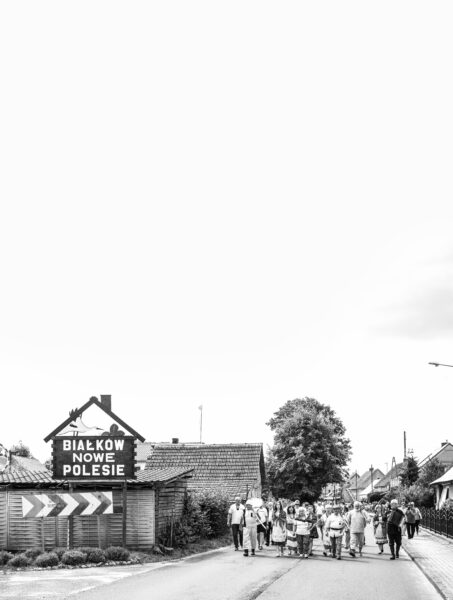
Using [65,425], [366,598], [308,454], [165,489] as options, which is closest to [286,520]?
[165,489]

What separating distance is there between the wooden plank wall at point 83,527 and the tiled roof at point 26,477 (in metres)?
0.33

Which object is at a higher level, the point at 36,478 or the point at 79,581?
the point at 36,478

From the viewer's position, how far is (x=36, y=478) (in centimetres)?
2414

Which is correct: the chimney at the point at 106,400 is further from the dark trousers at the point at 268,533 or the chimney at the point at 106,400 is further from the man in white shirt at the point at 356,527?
the man in white shirt at the point at 356,527

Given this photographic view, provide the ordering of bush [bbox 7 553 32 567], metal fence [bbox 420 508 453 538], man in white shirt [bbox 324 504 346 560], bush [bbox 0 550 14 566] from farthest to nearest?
metal fence [bbox 420 508 453 538] < man in white shirt [bbox 324 504 346 560] < bush [bbox 0 550 14 566] < bush [bbox 7 553 32 567]

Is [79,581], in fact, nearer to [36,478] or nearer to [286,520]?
[36,478]

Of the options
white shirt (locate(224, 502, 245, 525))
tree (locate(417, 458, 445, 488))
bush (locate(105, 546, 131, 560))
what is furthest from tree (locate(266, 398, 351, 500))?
A: bush (locate(105, 546, 131, 560))

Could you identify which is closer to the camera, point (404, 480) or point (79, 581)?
point (79, 581)

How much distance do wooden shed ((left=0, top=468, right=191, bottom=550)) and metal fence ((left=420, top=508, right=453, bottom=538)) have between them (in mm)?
16448

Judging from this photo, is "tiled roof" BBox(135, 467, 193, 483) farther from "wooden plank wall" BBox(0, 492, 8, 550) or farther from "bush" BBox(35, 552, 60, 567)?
"bush" BBox(35, 552, 60, 567)

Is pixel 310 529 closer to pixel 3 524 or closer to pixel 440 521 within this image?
pixel 3 524

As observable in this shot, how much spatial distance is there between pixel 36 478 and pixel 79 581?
303 inches

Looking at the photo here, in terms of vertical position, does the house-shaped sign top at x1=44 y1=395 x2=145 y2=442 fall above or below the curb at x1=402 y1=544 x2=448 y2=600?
above

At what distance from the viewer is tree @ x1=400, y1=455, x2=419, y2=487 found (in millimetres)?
86156
